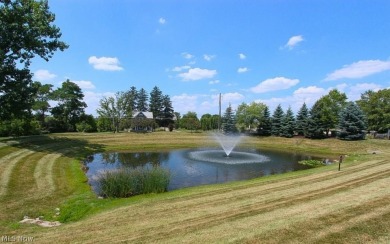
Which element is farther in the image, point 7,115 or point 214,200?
point 7,115

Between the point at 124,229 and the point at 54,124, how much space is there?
61105mm

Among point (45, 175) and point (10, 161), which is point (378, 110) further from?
point (10, 161)

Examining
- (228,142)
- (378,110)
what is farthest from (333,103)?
(228,142)

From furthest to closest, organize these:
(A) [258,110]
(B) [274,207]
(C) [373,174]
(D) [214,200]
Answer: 1. (A) [258,110]
2. (C) [373,174]
3. (D) [214,200]
4. (B) [274,207]

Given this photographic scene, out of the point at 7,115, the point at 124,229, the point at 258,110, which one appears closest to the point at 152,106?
the point at 258,110

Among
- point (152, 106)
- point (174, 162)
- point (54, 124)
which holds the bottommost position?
point (174, 162)

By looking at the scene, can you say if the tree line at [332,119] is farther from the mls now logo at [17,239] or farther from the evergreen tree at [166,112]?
the mls now logo at [17,239]

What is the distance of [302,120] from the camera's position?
2436 inches

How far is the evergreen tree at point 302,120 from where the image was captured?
61125 millimetres

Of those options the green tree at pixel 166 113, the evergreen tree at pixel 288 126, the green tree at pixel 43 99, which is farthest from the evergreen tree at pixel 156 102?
the evergreen tree at pixel 288 126

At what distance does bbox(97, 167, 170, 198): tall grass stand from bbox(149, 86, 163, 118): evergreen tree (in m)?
83.4

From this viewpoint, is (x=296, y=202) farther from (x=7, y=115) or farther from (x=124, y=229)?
(x=7, y=115)

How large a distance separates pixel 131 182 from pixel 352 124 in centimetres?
4748

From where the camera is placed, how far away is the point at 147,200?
15227 mm
